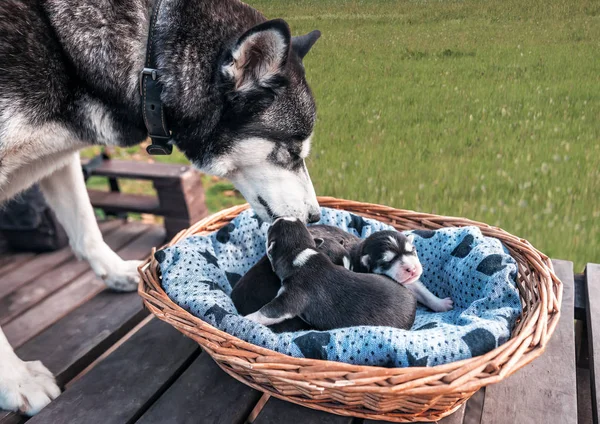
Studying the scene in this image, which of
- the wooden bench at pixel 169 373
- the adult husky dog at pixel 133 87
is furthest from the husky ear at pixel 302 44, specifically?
the wooden bench at pixel 169 373

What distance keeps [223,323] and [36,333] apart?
3.73ft

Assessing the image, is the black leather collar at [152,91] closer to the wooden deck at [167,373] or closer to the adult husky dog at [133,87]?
→ the adult husky dog at [133,87]

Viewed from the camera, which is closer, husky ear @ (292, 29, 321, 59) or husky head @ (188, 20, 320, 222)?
husky head @ (188, 20, 320, 222)

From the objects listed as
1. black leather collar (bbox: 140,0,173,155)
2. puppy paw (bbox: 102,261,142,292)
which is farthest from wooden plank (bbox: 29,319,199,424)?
black leather collar (bbox: 140,0,173,155)

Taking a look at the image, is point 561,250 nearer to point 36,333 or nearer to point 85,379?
point 85,379

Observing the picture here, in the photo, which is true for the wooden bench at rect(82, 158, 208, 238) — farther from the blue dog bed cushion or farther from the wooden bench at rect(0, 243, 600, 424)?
the blue dog bed cushion

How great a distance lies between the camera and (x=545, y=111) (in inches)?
100

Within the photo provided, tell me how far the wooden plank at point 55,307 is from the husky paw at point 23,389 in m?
0.43

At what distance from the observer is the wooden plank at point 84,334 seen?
6.43ft

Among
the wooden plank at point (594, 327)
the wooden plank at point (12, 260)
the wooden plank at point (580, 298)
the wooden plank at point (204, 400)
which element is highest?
the wooden plank at point (204, 400)

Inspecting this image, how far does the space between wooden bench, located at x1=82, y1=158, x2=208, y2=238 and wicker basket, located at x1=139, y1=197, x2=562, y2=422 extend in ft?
3.97

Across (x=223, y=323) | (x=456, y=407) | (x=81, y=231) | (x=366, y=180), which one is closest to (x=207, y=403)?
(x=223, y=323)

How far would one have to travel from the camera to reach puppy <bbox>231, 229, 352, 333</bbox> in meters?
1.73

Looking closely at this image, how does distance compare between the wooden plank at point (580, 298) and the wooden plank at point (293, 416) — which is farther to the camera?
the wooden plank at point (580, 298)
